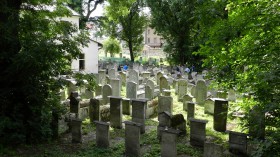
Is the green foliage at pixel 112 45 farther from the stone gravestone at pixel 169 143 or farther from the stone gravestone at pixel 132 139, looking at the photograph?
the stone gravestone at pixel 169 143

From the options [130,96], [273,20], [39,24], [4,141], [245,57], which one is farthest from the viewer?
[130,96]

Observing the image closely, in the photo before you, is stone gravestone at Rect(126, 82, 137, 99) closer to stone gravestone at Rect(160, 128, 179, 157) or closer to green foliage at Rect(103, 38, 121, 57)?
stone gravestone at Rect(160, 128, 179, 157)

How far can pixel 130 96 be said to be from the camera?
1170cm

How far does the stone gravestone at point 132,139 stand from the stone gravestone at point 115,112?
1.91 m

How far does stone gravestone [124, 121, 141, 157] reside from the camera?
21.2ft

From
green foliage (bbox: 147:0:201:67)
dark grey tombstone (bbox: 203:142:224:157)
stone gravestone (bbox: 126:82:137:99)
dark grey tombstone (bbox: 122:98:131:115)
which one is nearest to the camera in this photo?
dark grey tombstone (bbox: 203:142:224:157)

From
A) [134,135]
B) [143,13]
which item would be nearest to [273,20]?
[134,135]

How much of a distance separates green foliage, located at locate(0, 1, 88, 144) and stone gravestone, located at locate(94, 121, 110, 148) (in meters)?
1.32

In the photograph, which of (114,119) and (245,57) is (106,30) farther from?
(245,57)

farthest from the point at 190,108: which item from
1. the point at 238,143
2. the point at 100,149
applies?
the point at 100,149

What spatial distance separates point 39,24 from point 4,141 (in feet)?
10.5

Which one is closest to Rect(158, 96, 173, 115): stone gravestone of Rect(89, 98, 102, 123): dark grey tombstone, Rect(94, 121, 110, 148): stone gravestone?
Rect(89, 98, 102, 123): dark grey tombstone

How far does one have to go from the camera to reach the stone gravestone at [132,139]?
6.48 m

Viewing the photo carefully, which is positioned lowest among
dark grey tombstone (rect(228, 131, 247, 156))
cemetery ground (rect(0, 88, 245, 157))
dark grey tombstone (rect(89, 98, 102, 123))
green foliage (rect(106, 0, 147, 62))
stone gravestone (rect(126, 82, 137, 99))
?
cemetery ground (rect(0, 88, 245, 157))
